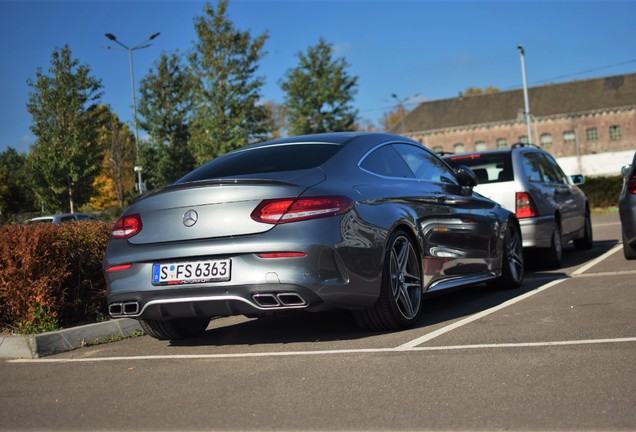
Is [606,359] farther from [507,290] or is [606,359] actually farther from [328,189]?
[507,290]

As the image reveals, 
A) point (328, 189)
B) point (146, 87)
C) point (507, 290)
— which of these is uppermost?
point (146, 87)

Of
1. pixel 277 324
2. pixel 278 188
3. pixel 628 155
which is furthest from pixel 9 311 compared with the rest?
pixel 628 155

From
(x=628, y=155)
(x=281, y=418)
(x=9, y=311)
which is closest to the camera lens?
(x=281, y=418)

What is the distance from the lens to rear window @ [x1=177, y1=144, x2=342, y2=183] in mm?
5793

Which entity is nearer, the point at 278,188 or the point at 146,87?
the point at 278,188

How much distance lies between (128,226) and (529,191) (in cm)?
611

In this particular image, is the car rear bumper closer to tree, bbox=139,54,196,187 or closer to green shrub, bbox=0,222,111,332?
green shrub, bbox=0,222,111,332

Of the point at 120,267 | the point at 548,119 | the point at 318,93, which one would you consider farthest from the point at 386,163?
the point at 548,119

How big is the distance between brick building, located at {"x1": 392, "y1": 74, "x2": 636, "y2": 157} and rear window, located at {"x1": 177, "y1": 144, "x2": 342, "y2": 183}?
83.2m

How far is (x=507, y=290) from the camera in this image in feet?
27.9

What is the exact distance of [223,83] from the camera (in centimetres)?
3619

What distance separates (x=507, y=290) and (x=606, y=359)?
4003 mm

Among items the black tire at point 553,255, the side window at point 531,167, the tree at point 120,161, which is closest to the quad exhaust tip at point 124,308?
the side window at point 531,167

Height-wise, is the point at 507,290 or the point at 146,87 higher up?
the point at 146,87
